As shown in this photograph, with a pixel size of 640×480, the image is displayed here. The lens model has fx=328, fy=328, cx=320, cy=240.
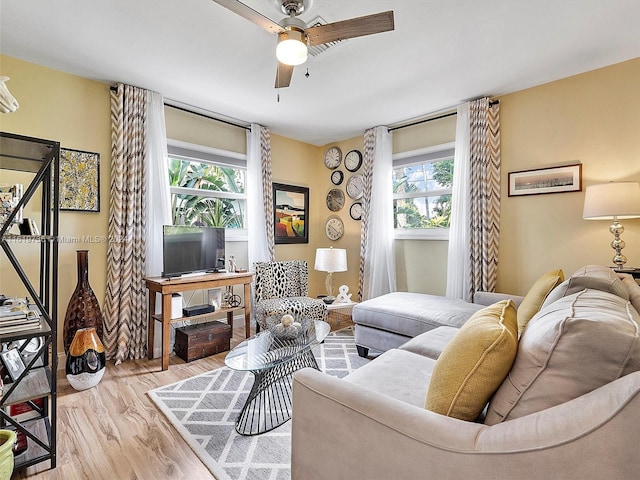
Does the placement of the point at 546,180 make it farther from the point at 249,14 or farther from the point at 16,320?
the point at 16,320

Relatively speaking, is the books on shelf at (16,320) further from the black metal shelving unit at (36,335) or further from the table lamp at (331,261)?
the table lamp at (331,261)

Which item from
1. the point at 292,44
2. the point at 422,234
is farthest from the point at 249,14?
the point at 422,234

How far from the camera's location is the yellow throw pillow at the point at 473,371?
98cm

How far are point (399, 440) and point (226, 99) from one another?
3371 mm

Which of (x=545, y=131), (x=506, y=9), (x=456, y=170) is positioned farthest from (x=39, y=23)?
(x=545, y=131)

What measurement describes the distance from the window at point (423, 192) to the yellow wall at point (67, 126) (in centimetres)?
322

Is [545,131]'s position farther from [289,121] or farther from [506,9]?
[289,121]

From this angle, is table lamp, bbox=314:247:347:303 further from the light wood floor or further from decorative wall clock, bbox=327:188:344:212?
the light wood floor

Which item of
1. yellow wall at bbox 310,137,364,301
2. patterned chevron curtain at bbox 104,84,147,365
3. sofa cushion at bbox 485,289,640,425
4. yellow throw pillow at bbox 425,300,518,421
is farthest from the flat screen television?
sofa cushion at bbox 485,289,640,425

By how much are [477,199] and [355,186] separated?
5.60ft

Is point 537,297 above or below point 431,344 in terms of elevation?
above

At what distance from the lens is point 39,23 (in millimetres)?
2148

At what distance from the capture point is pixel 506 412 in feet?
3.09

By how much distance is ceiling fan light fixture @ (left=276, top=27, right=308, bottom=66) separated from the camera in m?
1.79
